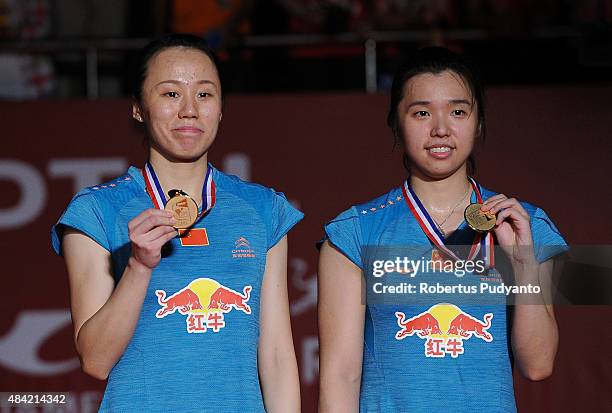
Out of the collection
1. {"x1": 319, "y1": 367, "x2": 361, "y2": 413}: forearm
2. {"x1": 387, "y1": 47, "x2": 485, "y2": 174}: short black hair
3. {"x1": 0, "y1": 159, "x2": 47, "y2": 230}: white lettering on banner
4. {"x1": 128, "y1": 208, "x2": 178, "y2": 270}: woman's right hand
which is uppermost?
{"x1": 0, "y1": 159, "x2": 47, "y2": 230}: white lettering on banner

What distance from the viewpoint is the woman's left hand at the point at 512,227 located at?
8.05 ft

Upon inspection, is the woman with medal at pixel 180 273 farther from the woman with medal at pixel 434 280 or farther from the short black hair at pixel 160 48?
the woman with medal at pixel 434 280

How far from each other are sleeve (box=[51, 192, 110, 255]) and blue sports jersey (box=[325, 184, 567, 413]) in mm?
577

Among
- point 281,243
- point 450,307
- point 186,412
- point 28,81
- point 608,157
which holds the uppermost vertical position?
point 28,81

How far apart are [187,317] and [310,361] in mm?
2062

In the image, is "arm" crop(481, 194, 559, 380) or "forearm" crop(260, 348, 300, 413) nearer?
"arm" crop(481, 194, 559, 380)

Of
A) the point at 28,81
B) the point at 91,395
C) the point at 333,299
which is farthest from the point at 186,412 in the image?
the point at 28,81

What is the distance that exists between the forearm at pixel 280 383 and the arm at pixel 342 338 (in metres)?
0.07

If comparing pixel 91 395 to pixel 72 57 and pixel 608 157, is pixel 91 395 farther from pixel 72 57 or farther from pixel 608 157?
pixel 608 157

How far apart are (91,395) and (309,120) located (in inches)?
59.6

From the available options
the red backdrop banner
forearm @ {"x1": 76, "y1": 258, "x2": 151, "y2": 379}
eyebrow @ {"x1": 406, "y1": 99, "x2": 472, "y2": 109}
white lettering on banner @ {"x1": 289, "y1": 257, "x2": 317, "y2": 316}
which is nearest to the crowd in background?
the red backdrop banner

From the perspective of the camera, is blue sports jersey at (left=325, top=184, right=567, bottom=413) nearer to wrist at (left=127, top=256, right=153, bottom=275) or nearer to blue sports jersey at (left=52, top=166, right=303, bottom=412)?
blue sports jersey at (left=52, top=166, right=303, bottom=412)

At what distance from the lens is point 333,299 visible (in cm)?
263

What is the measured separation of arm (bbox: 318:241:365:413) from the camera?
103 inches
